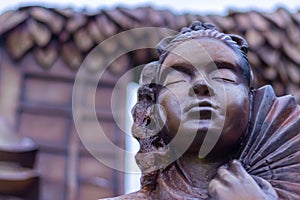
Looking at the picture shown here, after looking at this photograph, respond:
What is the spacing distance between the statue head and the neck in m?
0.01

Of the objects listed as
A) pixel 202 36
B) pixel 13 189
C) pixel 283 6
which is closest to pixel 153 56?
pixel 283 6

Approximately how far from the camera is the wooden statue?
1.09 m

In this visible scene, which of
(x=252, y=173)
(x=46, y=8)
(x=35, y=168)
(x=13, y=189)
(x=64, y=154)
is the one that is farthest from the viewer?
(x=46, y=8)

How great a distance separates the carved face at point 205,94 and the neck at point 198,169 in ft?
0.07

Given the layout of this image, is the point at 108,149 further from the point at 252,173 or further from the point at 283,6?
the point at 252,173

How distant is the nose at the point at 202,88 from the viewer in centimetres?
111

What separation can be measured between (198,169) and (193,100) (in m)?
0.11

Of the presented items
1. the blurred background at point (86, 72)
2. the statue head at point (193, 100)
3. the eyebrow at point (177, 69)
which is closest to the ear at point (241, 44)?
the statue head at point (193, 100)

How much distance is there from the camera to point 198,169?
3.70ft

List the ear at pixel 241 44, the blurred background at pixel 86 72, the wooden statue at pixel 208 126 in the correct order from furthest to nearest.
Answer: the blurred background at pixel 86 72 → the ear at pixel 241 44 → the wooden statue at pixel 208 126

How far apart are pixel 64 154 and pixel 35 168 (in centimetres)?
25

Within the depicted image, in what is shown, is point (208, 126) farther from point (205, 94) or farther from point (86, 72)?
point (86, 72)

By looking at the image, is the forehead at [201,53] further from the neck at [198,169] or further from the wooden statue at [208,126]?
the neck at [198,169]

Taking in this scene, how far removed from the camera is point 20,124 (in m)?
3.06
